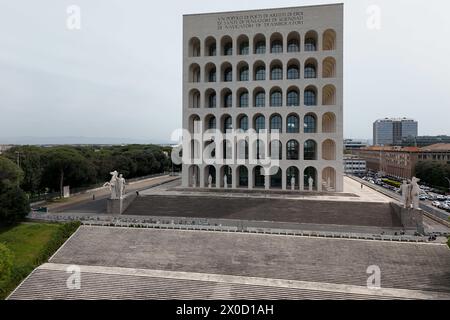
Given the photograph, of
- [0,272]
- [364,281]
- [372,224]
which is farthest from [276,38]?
[0,272]

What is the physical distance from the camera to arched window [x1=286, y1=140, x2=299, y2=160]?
4581 cm

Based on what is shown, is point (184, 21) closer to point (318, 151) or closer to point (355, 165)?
point (318, 151)

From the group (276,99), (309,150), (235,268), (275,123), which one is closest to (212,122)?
(275,123)

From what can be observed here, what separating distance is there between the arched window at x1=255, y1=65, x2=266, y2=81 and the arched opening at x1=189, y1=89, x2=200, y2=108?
29.6 ft

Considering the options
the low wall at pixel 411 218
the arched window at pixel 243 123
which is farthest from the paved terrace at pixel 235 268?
the arched window at pixel 243 123

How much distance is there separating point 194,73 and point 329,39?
787 inches

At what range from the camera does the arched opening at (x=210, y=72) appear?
157ft

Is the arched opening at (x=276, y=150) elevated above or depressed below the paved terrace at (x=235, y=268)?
above

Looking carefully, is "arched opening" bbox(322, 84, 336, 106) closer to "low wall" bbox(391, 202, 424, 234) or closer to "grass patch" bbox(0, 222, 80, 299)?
"low wall" bbox(391, 202, 424, 234)

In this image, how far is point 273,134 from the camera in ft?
147

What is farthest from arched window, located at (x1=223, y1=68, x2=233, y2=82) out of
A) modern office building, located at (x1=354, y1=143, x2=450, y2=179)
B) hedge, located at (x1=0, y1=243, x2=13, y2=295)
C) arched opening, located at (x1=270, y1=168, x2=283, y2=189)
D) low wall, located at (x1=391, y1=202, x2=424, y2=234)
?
modern office building, located at (x1=354, y1=143, x2=450, y2=179)

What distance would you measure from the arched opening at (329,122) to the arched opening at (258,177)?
11218mm

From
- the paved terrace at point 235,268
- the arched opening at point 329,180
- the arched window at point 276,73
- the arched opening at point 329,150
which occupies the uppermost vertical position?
the arched window at point 276,73

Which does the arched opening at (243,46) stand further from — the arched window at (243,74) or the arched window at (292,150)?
the arched window at (292,150)
